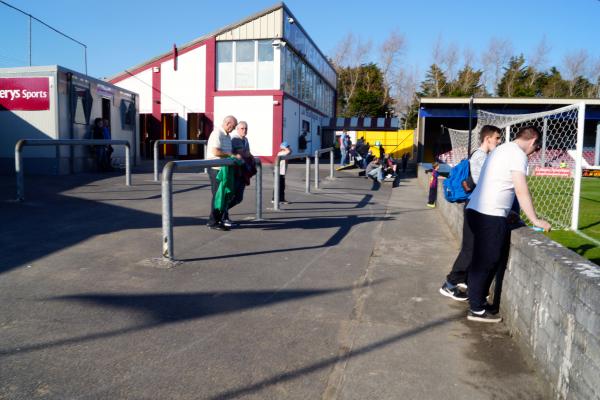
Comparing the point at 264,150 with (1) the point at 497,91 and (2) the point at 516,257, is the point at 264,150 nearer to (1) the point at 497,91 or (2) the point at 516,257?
(2) the point at 516,257

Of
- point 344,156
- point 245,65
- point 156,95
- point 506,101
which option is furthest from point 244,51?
point 506,101

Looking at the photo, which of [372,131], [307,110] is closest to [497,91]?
[372,131]

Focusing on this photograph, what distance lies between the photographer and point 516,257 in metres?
3.94

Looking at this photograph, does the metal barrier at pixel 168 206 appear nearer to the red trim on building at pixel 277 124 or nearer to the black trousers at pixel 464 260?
the black trousers at pixel 464 260

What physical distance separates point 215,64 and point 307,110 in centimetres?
883

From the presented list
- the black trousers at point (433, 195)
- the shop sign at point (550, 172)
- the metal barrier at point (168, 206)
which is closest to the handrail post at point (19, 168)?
the metal barrier at point (168, 206)

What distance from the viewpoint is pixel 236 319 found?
3.95m

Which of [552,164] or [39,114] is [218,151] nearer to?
[39,114]

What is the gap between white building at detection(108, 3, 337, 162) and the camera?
79.5 ft

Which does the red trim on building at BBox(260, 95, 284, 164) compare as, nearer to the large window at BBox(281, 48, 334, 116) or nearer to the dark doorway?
the large window at BBox(281, 48, 334, 116)

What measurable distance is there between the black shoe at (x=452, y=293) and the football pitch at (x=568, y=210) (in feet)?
8.04

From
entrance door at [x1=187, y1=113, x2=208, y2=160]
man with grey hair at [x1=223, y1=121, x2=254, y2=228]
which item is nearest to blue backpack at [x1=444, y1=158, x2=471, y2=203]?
man with grey hair at [x1=223, y1=121, x2=254, y2=228]

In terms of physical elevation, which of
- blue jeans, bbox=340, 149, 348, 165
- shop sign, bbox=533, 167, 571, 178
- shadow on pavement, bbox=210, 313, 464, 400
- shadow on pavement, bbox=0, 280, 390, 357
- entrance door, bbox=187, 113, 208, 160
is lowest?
shadow on pavement, bbox=210, 313, 464, 400

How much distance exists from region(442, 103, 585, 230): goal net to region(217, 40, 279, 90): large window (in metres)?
9.85
